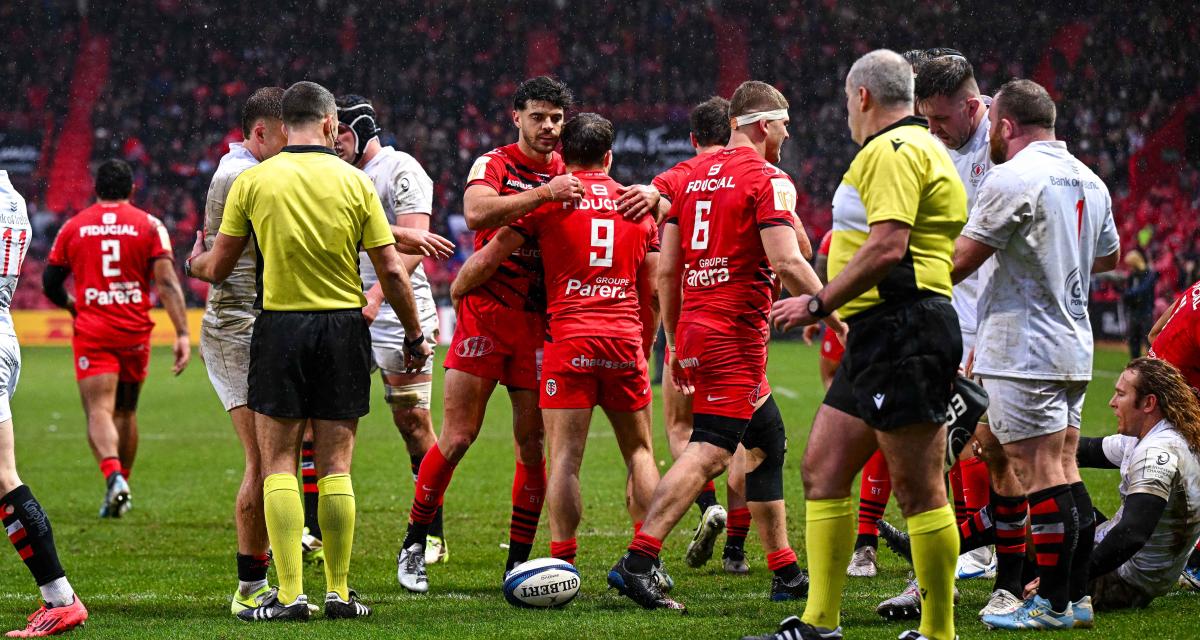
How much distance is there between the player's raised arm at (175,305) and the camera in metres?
8.79

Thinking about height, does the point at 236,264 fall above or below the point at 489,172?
below

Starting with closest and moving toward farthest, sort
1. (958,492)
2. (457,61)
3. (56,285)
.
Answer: (958,492)
(56,285)
(457,61)

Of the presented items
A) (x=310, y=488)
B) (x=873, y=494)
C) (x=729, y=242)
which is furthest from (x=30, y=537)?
(x=873, y=494)

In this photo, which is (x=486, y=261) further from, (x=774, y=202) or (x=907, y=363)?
(x=907, y=363)

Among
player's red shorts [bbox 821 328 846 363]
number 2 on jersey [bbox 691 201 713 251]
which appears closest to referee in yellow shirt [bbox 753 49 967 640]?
number 2 on jersey [bbox 691 201 713 251]

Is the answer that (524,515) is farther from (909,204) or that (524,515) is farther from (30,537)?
(909,204)

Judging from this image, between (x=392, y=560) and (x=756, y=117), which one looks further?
(x=392, y=560)

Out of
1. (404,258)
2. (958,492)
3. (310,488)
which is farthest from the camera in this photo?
(310,488)

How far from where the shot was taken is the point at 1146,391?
5.51 m

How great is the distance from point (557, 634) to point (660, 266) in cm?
178

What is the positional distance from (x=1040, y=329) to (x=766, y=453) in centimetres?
145

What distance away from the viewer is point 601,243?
5715 millimetres

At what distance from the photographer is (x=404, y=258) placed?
21.7 feet

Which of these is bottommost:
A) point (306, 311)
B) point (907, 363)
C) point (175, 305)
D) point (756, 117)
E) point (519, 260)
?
point (175, 305)
